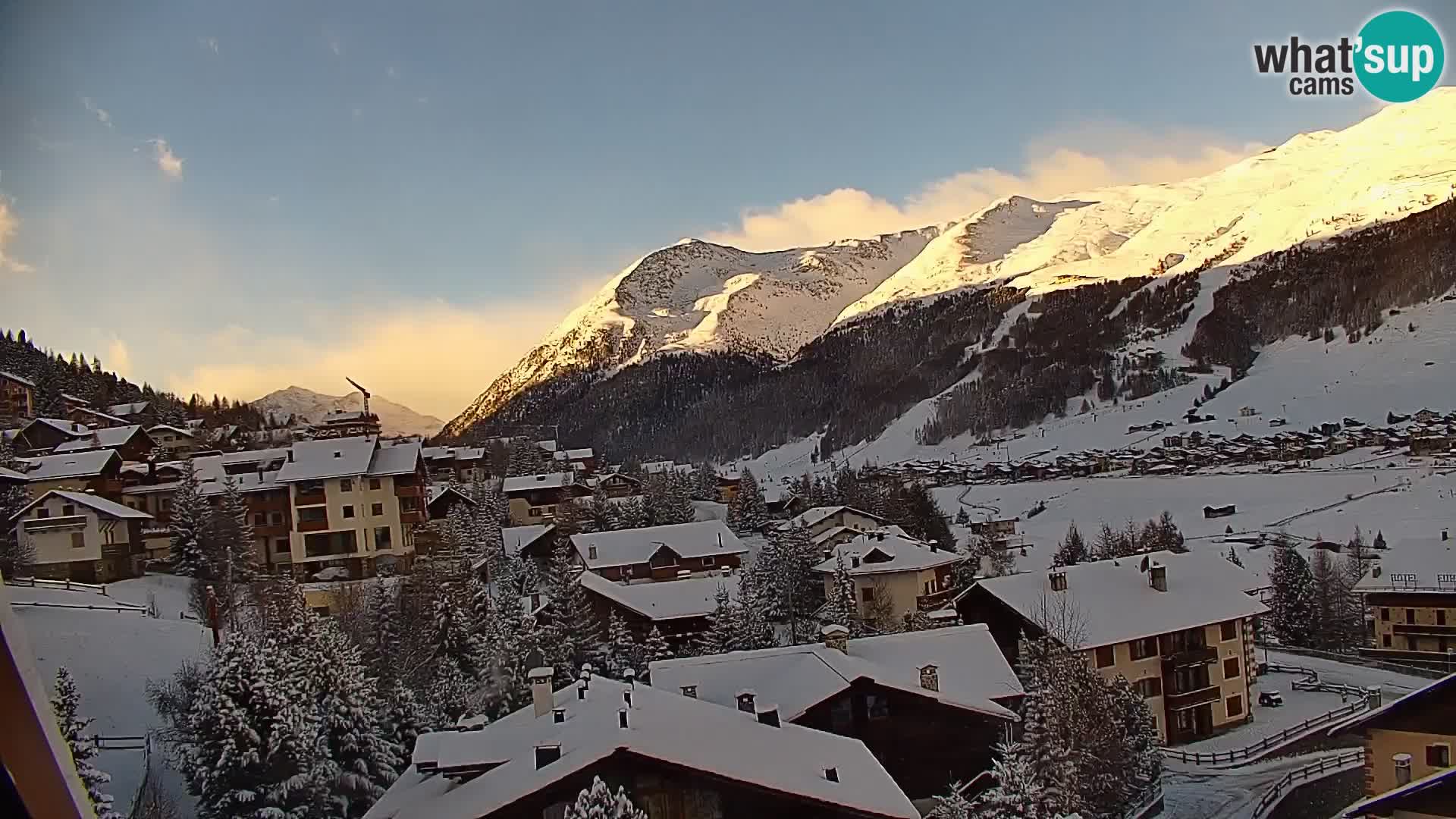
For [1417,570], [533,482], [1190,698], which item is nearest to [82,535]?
[533,482]

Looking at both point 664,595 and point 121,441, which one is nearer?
point 121,441

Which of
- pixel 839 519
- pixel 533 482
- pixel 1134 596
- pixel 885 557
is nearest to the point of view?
pixel 1134 596

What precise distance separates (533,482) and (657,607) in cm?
637

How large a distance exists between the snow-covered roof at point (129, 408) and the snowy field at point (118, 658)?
6.54 feet

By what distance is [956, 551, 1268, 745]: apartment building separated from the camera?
9.01 meters

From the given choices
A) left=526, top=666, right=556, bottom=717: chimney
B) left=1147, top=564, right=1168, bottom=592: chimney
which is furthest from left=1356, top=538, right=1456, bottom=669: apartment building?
left=526, top=666, right=556, bottom=717: chimney

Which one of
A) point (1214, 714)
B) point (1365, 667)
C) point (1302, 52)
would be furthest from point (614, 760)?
point (1365, 667)

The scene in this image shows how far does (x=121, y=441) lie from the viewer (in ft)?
33.2

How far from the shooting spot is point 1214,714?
9.01 metres

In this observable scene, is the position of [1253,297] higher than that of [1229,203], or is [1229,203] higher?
[1229,203]

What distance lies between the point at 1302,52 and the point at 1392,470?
2045 cm

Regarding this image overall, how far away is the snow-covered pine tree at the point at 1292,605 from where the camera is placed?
11711mm

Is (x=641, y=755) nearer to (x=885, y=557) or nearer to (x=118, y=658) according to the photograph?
(x=118, y=658)

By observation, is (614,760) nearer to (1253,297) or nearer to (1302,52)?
(1302,52)
